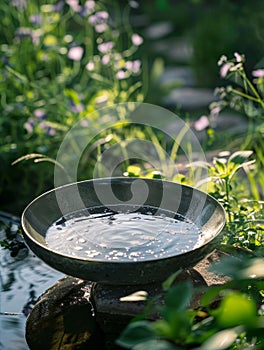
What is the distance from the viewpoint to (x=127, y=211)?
193cm

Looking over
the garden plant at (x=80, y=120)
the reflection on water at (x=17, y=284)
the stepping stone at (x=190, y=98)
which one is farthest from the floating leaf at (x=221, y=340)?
the stepping stone at (x=190, y=98)

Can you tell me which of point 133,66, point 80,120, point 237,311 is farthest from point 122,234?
point 133,66

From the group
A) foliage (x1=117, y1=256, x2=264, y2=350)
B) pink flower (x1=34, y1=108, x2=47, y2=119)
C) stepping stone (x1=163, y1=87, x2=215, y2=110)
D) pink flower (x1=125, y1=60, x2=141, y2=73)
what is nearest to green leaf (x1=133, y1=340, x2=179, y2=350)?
foliage (x1=117, y1=256, x2=264, y2=350)

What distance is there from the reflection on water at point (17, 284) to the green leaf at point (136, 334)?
1.49 feet

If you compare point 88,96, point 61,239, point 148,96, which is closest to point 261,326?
point 61,239

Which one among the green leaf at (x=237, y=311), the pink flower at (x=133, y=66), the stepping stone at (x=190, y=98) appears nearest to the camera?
the green leaf at (x=237, y=311)

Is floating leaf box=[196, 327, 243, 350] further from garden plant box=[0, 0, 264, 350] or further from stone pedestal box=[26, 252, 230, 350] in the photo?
stone pedestal box=[26, 252, 230, 350]

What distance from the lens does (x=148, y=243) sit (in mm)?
1715

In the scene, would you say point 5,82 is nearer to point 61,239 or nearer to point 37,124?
point 37,124

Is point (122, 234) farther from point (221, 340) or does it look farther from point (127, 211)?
point (221, 340)

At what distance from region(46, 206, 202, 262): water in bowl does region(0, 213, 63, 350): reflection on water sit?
6.8 inches

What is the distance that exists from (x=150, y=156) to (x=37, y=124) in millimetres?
541

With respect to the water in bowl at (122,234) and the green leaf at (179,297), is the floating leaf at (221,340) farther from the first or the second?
the water in bowl at (122,234)

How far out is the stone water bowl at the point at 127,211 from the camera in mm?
1537
